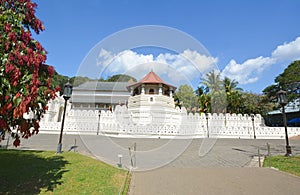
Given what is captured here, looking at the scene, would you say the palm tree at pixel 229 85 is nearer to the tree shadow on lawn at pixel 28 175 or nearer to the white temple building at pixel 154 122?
Result: the white temple building at pixel 154 122

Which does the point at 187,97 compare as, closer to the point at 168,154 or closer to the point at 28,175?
the point at 168,154

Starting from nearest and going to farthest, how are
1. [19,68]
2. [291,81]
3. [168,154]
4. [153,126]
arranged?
[19,68] → [168,154] → [153,126] → [291,81]

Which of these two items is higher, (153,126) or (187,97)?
(187,97)

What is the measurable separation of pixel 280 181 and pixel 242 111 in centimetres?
2779

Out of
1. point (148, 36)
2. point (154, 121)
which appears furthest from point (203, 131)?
point (148, 36)

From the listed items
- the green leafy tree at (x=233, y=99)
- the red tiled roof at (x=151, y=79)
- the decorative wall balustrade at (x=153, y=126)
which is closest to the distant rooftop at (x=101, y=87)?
the red tiled roof at (x=151, y=79)

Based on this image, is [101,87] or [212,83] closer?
[212,83]

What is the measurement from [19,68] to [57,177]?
3344 mm

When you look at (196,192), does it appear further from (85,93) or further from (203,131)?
(85,93)

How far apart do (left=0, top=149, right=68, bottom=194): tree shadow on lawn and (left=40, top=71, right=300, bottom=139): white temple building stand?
38.4 ft

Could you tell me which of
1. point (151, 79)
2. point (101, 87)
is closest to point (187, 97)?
point (151, 79)

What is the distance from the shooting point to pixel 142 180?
4.85 metres

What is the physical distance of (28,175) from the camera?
468 cm

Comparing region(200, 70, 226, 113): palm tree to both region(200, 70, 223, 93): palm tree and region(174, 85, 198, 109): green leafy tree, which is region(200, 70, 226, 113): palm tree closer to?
region(200, 70, 223, 93): palm tree
